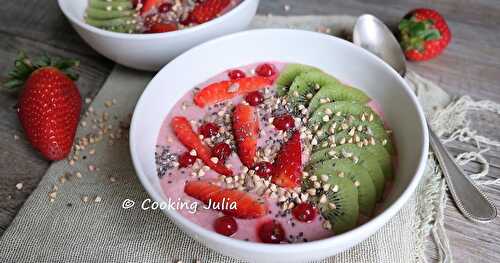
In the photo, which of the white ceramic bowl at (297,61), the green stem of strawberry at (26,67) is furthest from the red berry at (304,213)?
the green stem of strawberry at (26,67)

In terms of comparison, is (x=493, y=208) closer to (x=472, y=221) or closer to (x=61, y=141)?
(x=472, y=221)

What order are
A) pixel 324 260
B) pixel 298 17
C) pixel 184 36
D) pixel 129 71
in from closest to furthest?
pixel 324 260 < pixel 184 36 < pixel 129 71 < pixel 298 17

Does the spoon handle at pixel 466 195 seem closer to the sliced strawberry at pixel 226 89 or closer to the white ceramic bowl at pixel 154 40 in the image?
the sliced strawberry at pixel 226 89

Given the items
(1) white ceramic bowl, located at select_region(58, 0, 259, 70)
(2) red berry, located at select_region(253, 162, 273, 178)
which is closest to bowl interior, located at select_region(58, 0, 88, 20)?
(1) white ceramic bowl, located at select_region(58, 0, 259, 70)

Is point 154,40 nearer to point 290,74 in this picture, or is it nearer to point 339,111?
point 290,74

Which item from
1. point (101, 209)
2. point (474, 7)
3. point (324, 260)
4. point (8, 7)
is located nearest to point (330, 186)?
point (324, 260)

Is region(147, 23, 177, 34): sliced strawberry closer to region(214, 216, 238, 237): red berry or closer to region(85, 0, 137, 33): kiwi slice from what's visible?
region(85, 0, 137, 33): kiwi slice

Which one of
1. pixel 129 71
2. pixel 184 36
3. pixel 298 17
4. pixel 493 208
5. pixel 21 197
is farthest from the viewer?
pixel 298 17
